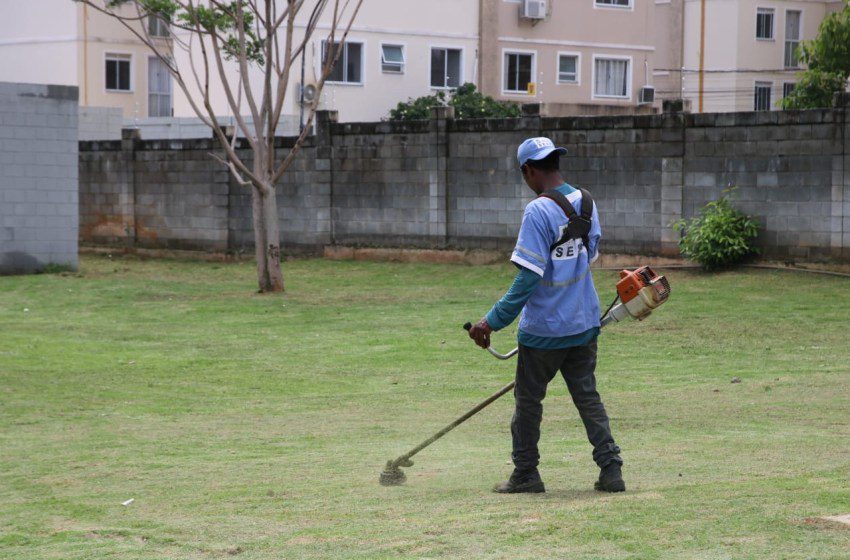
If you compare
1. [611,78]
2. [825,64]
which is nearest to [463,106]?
[611,78]

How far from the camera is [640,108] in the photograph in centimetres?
3853

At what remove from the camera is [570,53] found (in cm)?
3875

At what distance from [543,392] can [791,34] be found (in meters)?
38.5

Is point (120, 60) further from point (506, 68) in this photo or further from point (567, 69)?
point (567, 69)

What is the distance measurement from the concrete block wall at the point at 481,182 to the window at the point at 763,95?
20785mm

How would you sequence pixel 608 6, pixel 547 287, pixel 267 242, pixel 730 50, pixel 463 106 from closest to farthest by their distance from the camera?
1. pixel 547 287
2. pixel 267 242
3. pixel 463 106
4. pixel 608 6
5. pixel 730 50

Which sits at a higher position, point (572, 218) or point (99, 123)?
point (99, 123)

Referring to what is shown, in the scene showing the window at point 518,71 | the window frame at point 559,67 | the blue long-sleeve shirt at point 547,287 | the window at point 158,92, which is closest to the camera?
the blue long-sleeve shirt at point 547,287

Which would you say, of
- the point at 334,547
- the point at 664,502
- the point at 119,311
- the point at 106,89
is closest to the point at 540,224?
the point at 664,502

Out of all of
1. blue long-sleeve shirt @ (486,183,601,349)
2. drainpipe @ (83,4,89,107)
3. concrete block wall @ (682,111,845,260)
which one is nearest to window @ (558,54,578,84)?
drainpipe @ (83,4,89,107)

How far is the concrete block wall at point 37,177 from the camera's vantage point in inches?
923

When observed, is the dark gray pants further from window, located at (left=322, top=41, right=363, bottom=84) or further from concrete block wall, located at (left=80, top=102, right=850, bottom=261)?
window, located at (left=322, top=41, right=363, bottom=84)

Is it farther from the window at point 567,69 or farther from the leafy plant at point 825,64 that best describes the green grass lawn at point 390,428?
the window at point 567,69

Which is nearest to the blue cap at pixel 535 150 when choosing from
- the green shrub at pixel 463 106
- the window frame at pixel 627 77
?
the green shrub at pixel 463 106
